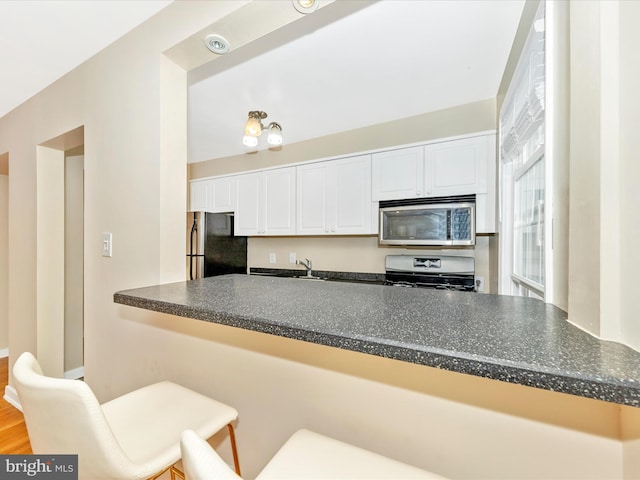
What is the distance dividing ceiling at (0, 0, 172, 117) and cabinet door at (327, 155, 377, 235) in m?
1.97

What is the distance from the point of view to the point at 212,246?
11.0ft

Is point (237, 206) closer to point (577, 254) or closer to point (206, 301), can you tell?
point (206, 301)

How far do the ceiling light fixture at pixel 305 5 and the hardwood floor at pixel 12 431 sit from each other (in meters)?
2.82

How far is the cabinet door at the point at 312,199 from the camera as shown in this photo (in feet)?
Result: 10.3

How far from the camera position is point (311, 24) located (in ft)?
5.41

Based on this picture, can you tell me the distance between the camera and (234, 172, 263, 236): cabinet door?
11.7 ft

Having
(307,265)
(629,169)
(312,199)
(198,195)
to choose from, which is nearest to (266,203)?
(312,199)

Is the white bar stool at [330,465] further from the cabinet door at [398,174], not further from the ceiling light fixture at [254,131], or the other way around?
the cabinet door at [398,174]

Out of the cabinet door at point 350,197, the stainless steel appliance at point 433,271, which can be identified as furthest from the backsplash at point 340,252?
the cabinet door at point 350,197

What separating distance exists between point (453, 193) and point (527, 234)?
2.88 feet

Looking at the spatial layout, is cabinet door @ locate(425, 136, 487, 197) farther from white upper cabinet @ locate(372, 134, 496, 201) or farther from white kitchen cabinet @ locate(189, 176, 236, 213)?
white kitchen cabinet @ locate(189, 176, 236, 213)

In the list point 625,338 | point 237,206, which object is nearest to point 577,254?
point 625,338

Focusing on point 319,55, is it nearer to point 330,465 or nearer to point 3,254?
point 330,465

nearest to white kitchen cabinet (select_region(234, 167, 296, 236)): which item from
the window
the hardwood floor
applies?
the window
